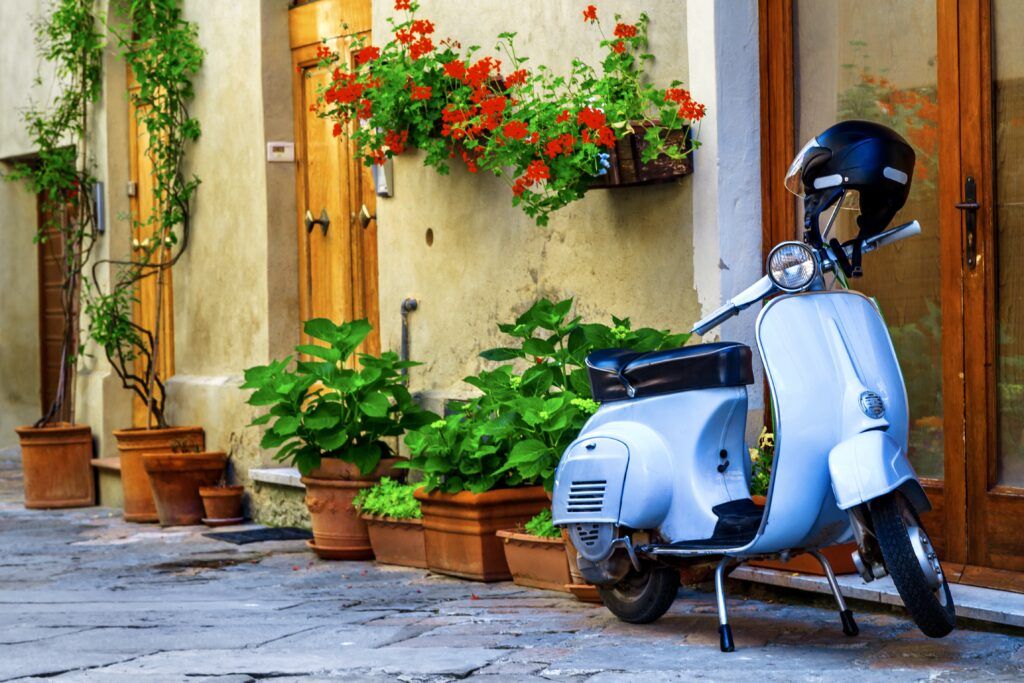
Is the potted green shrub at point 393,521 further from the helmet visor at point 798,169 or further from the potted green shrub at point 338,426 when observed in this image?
the helmet visor at point 798,169

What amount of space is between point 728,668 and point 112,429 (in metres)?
6.14

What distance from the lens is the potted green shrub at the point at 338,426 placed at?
6480 millimetres

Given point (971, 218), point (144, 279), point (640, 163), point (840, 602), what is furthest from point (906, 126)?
point (144, 279)

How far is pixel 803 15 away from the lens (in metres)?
5.57

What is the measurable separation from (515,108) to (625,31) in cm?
78

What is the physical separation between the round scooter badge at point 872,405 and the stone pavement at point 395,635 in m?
0.67

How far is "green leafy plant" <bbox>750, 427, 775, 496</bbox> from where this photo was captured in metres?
5.18

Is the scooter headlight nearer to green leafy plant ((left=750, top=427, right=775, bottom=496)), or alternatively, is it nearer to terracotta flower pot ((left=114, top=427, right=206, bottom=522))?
green leafy plant ((left=750, top=427, right=775, bottom=496))

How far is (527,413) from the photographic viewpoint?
5.40 metres

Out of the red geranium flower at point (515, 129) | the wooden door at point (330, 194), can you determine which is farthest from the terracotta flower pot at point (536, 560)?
the wooden door at point (330, 194)

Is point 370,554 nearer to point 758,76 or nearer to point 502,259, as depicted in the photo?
point 502,259

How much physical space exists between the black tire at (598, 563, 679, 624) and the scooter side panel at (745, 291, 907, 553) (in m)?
0.59

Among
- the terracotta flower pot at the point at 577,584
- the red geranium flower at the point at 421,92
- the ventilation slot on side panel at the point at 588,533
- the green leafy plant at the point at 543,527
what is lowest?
the terracotta flower pot at the point at 577,584

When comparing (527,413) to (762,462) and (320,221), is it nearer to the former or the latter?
(762,462)
